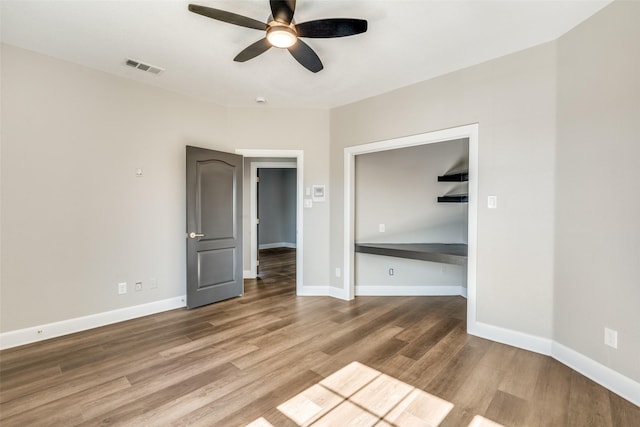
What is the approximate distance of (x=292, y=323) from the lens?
3387mm

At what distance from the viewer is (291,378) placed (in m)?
2.28

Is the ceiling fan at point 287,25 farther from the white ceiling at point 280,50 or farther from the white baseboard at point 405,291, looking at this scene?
the white baseboard at point 405,291

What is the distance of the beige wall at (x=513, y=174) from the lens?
8.84 ft

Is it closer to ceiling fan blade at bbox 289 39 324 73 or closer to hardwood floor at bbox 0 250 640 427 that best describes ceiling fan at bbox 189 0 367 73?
ceiling fan blade at bbox 289 39 324 73

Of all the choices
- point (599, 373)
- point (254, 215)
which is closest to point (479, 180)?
point (599, 373)

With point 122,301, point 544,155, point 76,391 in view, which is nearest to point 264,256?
point 122,301

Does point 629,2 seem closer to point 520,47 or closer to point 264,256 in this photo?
point 520,47

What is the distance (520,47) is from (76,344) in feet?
16.6

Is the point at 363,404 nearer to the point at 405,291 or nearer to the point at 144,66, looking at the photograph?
the point at 405,291

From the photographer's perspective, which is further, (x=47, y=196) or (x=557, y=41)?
(x=47, y=196)

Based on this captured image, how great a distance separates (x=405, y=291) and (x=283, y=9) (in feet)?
12.8

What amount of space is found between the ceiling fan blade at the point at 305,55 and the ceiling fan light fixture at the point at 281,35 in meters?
0.09

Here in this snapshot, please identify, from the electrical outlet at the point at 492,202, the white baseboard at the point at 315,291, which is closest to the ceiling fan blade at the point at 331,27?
the electrical outlet at the point at 492,202

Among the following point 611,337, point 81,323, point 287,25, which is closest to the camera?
point 287,25
